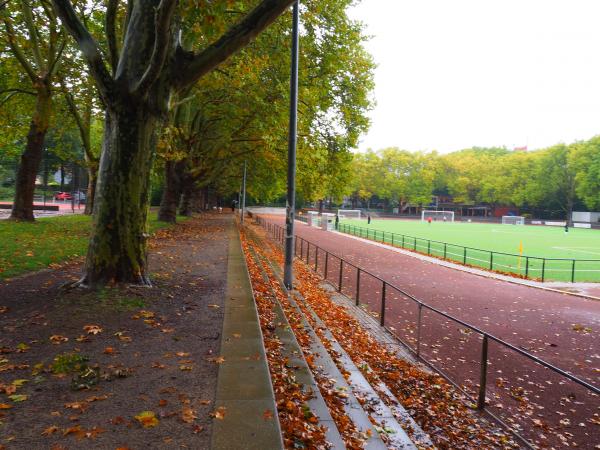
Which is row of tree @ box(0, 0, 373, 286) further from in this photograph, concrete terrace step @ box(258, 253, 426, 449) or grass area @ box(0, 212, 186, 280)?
concrete terrace step @ box(258, 253, 426, 449)

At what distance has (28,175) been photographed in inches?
787

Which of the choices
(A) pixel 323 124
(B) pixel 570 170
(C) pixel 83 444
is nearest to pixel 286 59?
(A) pixel 323 124

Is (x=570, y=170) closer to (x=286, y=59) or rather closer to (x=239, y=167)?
(x=239, y=167)

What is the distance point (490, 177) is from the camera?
104188 millimetres

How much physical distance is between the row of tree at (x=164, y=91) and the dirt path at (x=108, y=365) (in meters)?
1.14

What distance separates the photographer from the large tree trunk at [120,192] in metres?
7.70

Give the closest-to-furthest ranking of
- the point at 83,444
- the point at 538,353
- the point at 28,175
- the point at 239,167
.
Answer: the point at 83,444 → the point at 538,353 → the point at 28,175 → the point at 239,167

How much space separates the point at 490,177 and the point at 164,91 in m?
108

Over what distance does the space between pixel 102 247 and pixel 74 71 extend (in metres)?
17.9

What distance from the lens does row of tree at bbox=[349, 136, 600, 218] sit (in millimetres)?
83544

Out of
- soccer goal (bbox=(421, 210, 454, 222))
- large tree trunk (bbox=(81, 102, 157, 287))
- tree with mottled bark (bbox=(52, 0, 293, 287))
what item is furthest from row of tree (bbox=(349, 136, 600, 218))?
large tree trunk (bbox=(81, 102, 157, 287))

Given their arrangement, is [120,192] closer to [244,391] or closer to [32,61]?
[244,391]

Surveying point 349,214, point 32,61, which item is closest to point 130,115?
point 32,61

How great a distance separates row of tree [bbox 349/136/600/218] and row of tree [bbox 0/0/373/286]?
234ft
